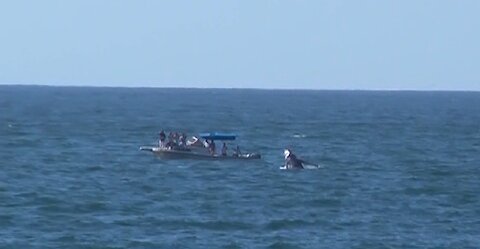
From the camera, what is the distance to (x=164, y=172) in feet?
226

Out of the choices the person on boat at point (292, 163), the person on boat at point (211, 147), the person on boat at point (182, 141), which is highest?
the person on boat at point (182, 141)

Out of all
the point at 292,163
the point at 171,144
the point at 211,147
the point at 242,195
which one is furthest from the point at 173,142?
the point at 242,195

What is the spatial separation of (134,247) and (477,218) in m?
12.9

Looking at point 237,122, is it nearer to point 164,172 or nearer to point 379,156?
point 379,156

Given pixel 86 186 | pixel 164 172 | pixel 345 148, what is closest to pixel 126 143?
→ pixel 345 148

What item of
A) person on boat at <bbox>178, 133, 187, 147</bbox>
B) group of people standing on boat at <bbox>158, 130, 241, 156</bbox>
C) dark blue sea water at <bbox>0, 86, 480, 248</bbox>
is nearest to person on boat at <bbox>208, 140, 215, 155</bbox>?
group of people standing on boat at <bbox>158, 130, 241, 156</bbox>

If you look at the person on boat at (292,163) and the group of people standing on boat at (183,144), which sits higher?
the group of people standing on boat at (183,144)

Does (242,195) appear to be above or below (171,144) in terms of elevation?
below

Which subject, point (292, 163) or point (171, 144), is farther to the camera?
point (171, 144)

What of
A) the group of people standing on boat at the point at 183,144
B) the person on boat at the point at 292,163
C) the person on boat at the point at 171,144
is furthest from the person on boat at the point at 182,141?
the person on boat at the point at 292,163

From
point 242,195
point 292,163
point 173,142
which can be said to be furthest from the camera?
point 173,142

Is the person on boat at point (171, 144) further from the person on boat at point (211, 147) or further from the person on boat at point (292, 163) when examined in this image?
the person on boat at point (292, 163)

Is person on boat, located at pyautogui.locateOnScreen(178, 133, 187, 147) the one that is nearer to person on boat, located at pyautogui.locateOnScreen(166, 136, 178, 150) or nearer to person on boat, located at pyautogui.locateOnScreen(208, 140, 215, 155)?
person on boat, located at pyautogui.locateOnScreen(166, 136, 178, 150)

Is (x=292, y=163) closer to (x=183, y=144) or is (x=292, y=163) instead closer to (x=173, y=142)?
(x=183, y=144)
